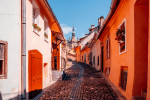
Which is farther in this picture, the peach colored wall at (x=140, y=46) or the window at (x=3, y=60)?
the window at (x=3, y=60)

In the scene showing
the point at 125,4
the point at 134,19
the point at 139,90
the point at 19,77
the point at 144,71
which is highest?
the point at 125,4

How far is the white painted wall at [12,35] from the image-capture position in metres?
4.59

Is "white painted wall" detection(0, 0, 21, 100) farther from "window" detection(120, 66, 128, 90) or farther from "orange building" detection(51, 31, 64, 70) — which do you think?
"orange building" detection(51, 31, 64, 70)

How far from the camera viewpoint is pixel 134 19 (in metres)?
4.24

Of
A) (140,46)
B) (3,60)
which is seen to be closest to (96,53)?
(140,46)

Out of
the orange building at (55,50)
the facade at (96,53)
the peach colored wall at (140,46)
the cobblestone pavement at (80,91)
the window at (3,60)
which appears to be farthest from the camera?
the facade at (96,53)

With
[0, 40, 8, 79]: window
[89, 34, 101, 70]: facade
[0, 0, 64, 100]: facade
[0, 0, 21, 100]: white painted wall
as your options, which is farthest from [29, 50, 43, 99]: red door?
[89, 34, 101, 70]: facade

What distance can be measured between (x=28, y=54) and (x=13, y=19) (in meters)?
1.47

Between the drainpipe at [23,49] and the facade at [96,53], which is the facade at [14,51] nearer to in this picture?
the drainpipe at [23,49]

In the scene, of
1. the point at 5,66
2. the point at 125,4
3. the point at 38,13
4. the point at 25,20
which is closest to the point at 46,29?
the point at 38,13

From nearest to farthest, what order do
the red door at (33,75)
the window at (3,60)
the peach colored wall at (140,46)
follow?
the peach colored wall at (140,46)
the window at (3,60)
the red door at (33,75)

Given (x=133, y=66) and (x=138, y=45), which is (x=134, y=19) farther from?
(x=133, y=66)

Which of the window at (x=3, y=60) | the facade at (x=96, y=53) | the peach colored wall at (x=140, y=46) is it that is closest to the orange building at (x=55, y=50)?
the facade at (x=96, y=53)

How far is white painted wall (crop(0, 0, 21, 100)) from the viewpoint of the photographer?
15.1 feet
